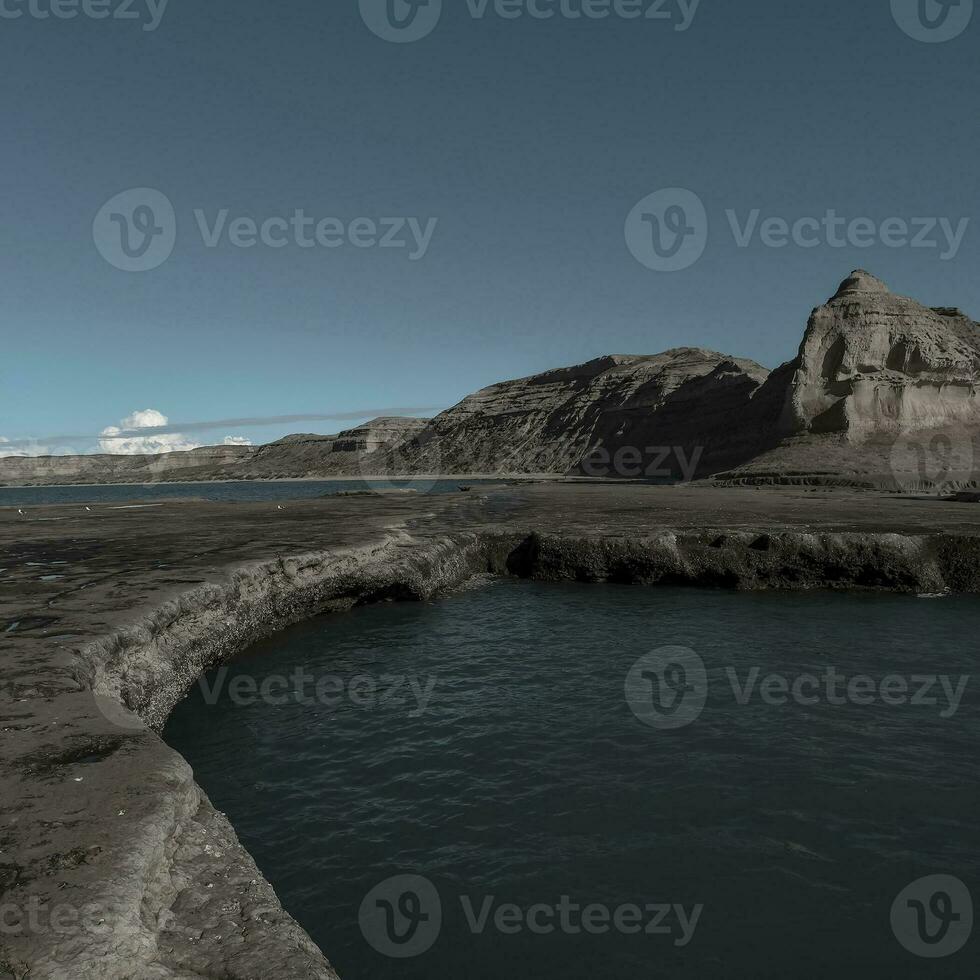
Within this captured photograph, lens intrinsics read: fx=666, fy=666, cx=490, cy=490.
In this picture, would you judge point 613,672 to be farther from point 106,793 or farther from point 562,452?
point 562,452

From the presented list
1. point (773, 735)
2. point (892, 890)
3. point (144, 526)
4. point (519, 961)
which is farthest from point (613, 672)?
point (144, 526)

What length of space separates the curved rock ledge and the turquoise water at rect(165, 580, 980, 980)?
4.22ft

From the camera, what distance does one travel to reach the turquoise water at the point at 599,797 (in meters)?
4.91

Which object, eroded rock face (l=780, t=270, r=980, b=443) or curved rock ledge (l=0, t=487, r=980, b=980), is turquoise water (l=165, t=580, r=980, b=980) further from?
eroded rock face (l=780, t=270, r=980, b=443)

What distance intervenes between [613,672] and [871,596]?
8169 mm

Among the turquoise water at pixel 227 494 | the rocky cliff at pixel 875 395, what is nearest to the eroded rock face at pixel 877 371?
the rocky cliff at pixel 875 395

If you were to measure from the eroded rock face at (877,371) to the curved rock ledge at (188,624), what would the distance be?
129ft

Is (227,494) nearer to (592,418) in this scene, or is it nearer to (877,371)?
(592,418)

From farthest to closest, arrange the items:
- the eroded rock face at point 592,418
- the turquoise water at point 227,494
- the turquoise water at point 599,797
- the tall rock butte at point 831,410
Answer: the eroded rock face at point 592,418 → the turquoise water at point 227,494 → the tall rock butte at point 831,410 → the turquoise water at point 599,797

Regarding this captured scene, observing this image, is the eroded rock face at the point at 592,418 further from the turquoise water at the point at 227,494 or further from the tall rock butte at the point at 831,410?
the turquoise water at the point at 227,494

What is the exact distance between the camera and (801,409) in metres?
65.0

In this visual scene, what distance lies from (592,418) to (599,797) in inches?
5337

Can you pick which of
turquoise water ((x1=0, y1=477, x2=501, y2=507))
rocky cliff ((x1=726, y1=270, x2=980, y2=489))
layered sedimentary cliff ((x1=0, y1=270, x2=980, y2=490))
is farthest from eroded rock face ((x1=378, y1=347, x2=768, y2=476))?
rocky cliff ((x1=726, y1=270, x2=980, y2=489))

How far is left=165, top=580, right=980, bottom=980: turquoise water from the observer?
491cm
